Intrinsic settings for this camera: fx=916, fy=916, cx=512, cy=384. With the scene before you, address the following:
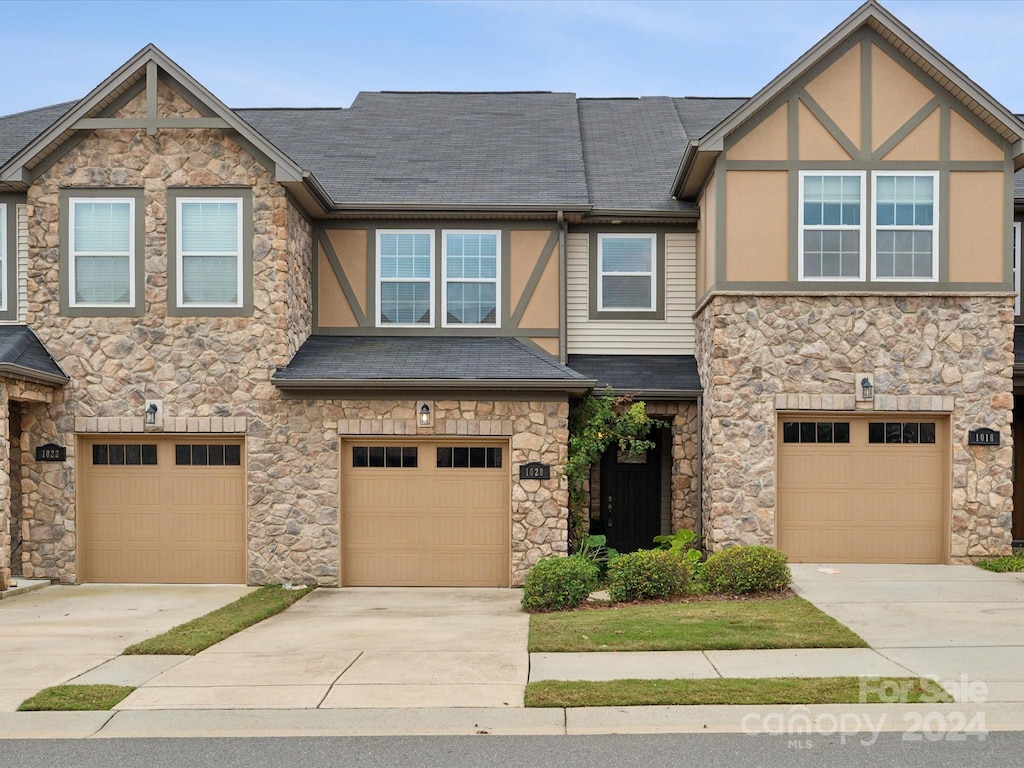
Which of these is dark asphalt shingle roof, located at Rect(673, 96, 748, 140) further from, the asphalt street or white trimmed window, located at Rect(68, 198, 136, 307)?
the asphalt street

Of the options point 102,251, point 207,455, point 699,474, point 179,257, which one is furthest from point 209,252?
point 699,474

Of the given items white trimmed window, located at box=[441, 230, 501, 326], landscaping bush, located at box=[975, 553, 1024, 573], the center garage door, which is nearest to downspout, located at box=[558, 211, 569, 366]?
white trimmed window, located at box=[441, 230, 501, 326]

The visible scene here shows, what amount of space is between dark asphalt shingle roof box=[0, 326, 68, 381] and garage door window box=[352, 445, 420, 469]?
14.7ft

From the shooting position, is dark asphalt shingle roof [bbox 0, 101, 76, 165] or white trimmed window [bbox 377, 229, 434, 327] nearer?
white trimmed window [bbox 377, 229, 434, 327]

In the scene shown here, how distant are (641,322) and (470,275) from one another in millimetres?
3055

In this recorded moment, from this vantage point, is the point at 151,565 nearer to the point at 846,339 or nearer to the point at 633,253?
the point at 633,253

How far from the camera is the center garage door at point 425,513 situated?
1402 cm

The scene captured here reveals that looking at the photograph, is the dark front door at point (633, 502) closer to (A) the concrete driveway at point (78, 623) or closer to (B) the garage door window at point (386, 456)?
(B) the garage door window at point (386, 456)

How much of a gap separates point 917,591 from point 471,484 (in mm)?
6363

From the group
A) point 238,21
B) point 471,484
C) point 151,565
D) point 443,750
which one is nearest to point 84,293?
point 151,565

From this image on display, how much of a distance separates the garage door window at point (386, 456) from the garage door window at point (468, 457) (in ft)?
1.33

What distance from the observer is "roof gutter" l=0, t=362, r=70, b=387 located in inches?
481

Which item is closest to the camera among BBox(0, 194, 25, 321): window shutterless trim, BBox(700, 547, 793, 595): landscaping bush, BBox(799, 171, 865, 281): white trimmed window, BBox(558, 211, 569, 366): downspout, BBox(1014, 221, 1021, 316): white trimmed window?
BBox(700, 547, 793, 595): landscaping bush

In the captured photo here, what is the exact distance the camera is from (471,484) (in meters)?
14.1
